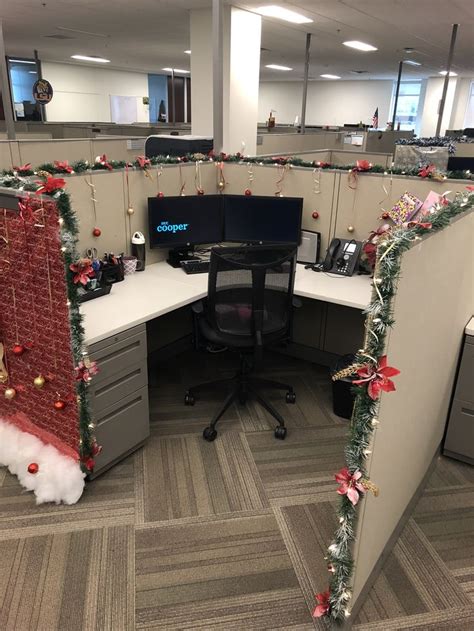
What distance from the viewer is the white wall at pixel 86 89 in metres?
11.9

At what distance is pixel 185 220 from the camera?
305 cm

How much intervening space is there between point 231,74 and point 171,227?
Result: 302 cm

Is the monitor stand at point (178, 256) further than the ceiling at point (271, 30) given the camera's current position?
No

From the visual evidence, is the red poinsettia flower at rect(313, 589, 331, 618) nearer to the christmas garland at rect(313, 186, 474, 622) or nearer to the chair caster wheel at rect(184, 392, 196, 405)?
the christmas garland at rect(313, 186, 474, 622)

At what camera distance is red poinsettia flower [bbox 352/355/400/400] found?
134 centimetres

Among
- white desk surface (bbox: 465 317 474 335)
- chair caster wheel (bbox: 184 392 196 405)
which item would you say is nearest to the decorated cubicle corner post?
chair caster wheel (bbox: 184 392 196 405)

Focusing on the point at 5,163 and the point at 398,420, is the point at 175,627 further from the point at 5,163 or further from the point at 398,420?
the point at 5,163

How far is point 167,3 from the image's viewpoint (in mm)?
5199

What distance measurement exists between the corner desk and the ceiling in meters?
3.72

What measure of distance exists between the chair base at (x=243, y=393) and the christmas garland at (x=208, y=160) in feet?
4.02

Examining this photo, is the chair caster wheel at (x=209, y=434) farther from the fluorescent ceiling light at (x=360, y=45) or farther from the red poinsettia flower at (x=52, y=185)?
the fluorescent ceiling light at (x=360, y=45)

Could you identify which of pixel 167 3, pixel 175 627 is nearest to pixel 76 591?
pixel 175 627

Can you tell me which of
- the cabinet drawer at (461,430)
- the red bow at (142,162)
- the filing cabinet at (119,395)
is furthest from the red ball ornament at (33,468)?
the cabinet drawer at (461,430)

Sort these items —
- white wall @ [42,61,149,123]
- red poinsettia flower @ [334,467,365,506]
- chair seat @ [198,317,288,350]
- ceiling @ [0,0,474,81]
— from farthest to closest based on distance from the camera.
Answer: white wall @ [42,61,149,123] < ceiling @ [0,0,474,81] < chair seat @ [198,317,288,350] < red poinsettia flower @ [334,467,365,506]
